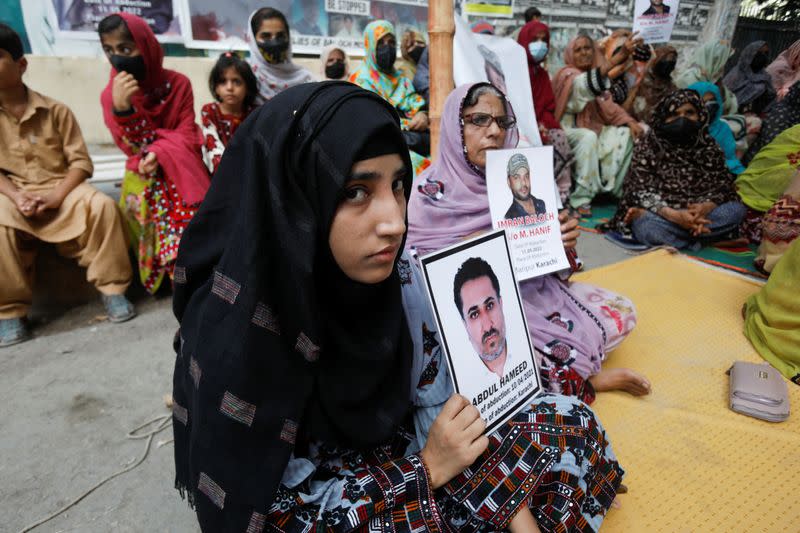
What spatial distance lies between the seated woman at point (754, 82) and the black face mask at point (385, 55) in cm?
507

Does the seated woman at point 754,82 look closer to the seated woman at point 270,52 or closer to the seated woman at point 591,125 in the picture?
the seated woman at point 591,125

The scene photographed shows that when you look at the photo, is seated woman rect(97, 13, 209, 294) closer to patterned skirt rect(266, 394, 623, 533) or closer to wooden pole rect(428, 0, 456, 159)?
wooden pole rect(428, 0, 456, 159)

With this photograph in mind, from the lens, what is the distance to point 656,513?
4.65 feet

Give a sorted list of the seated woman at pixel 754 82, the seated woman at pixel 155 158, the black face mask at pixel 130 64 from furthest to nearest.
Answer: the seated woman at pixel 754 82 → the seated woman at pixel 155 158 → the black face mask at pixel 130 64

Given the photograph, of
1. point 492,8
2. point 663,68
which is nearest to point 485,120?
point 663,68

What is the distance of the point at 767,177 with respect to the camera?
3.63 m

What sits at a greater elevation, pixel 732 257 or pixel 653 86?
pixel 653 86

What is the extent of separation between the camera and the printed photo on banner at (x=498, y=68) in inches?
91.0

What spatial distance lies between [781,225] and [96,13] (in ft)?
17.6

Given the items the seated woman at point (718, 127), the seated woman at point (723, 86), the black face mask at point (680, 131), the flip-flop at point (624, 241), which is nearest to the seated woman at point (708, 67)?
the seated woman at point (723, 86)

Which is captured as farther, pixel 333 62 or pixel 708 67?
pixel 708 67

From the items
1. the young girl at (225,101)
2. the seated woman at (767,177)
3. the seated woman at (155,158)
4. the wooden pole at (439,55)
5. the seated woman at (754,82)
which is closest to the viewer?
the wooden pole at (439,55)

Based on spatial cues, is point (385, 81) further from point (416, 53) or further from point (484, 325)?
point (484, 325)

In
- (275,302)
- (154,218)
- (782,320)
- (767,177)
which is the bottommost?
(782,320)
